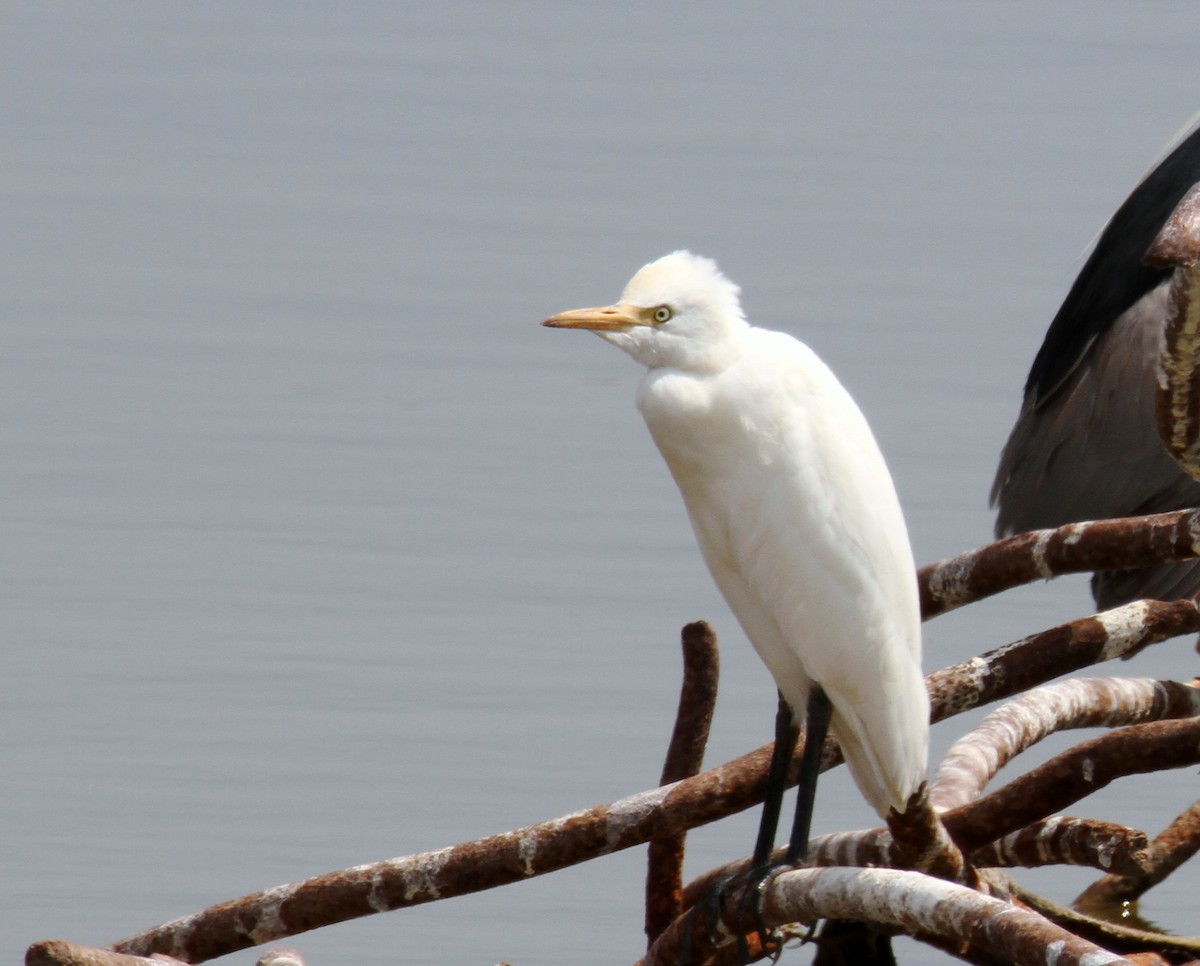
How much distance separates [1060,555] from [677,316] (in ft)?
3.01

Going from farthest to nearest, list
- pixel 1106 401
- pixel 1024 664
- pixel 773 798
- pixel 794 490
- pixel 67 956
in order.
Answer: pixel 1106 401 < pixel 1024 664 < pixel 773 798 < pixel 794 490 < pixel 67 956

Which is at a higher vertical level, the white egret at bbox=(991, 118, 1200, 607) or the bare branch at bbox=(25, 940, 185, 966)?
the white egret at bbox=(991, 118, 1200, 607)

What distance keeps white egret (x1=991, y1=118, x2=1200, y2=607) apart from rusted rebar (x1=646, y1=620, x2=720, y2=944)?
10.7 feet

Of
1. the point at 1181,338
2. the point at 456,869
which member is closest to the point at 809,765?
the point at 456,869

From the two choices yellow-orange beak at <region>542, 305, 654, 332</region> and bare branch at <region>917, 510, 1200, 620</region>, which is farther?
bare branch at <region>917, 510, 1200, 620</region>

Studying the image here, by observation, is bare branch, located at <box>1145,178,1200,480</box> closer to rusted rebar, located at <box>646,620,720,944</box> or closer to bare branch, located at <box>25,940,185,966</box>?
rusted rebar, located at <box>646,620,720,944</box>

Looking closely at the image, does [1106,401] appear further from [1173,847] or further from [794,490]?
[794,490]

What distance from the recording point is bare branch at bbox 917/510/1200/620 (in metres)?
Answer: 4.14

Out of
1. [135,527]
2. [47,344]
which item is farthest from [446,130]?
[135,527]

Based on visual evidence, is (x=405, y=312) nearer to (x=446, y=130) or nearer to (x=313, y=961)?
(x=446, y=130)

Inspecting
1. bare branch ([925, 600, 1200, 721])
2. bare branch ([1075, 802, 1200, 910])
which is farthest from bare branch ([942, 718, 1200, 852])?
bare branch ([1075, 802, 1200, 910])

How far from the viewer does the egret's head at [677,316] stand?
3.76 meters

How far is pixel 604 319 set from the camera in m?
3.75

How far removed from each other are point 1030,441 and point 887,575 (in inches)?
155
